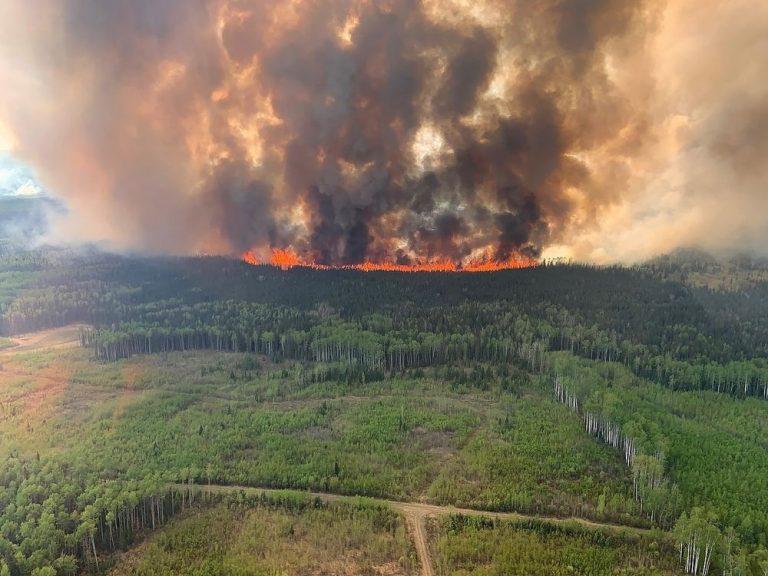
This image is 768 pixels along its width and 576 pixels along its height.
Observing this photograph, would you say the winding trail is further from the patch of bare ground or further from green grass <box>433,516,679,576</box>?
the patch of bare ground

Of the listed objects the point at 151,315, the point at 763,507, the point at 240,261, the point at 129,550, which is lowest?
the point at 129,550

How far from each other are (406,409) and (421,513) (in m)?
22.4

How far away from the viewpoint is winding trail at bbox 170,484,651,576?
47375 millimetres

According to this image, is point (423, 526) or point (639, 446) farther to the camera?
point (639, 446)

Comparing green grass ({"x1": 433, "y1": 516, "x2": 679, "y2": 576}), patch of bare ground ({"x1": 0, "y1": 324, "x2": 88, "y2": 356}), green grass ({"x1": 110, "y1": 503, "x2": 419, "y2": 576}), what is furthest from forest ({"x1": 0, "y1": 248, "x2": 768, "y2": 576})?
patch of bare ground ({"x1": 0, "y1": 324, "x2": 88, "y2": 356})

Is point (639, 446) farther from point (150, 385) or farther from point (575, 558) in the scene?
point (150, 385)

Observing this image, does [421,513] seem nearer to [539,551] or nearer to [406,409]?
[539,551]

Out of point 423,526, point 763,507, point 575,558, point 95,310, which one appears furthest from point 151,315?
point 763,507

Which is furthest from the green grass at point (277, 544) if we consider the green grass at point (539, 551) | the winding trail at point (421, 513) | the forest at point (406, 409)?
the green grass at point (539, 551)

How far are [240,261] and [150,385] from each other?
197 ft

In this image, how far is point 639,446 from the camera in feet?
186

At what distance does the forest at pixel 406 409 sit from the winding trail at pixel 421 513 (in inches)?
27.8

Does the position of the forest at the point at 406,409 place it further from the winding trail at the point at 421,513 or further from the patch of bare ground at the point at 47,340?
the patch of bare ground at the point at 47,340

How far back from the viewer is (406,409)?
237ft
